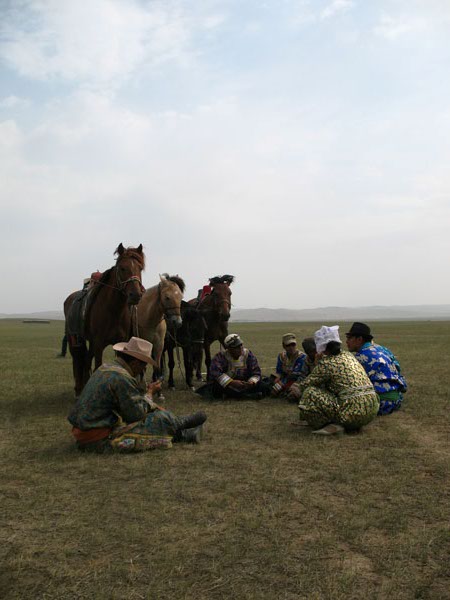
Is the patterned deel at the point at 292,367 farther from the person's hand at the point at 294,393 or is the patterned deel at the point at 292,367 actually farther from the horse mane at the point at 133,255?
the horse mane at the point at 133,255

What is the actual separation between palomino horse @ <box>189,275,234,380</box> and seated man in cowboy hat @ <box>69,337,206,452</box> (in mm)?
5503

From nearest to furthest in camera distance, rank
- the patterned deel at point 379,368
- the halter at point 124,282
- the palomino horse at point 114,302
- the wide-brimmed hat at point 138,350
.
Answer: the wide-brimmed hat at point 138,350, the patterned deel at point 379,368, the halter at point 124,282, the palomino horse at point 114,302

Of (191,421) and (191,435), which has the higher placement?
(191,421)

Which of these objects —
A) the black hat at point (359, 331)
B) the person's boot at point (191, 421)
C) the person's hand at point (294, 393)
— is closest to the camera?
the person's boot at point (191, 421)

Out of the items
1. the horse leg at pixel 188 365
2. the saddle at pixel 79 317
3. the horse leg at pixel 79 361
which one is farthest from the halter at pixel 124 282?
the horse leg at pixel 188 365

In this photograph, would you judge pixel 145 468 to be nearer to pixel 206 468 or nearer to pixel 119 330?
pixel 206 468

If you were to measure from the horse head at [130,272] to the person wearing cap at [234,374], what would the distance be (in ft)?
6.56

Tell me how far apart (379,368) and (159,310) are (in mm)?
4080

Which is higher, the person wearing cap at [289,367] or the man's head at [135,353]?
the man's head at [135,353]

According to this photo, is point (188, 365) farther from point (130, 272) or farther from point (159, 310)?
point (130, 272)

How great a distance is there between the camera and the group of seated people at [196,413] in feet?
19.6

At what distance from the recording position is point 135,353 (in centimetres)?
611

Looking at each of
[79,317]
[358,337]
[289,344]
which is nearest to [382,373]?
[358,337]

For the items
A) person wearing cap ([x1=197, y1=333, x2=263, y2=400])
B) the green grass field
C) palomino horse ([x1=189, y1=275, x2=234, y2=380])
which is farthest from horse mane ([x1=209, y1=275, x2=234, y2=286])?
the green grass field
